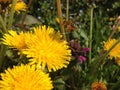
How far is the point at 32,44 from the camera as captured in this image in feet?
4.08

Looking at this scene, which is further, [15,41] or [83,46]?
[83,46]

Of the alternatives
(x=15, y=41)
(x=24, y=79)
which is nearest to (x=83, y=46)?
(x=15, y=41)

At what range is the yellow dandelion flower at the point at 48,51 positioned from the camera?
121 cm

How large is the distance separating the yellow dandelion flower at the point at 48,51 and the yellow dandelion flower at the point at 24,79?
0.11 feet

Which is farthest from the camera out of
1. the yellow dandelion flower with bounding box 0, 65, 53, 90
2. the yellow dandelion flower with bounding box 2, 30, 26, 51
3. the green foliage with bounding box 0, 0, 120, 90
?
the green foliage with bounding box 0, 0, 120, 90

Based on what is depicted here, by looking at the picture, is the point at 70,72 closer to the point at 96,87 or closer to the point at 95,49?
the point at 96,87

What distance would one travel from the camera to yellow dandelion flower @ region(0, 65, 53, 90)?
1.12m

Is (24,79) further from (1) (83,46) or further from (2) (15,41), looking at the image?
(1) (83,46)

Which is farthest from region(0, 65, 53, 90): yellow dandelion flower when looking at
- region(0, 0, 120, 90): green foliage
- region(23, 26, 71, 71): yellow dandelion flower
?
region(0, 0, 120, 90): green foliage

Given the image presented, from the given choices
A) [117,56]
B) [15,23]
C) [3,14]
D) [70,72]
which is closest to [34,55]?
[70,72]

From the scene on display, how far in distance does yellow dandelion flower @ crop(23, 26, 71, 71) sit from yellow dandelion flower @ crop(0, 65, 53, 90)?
0.03m

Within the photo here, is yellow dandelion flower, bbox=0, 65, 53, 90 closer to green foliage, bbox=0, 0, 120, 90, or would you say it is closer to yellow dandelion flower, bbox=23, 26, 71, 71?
yellow dandelion flower, bbox=23, 26, 71, 71

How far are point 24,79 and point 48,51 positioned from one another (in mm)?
155

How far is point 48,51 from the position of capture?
1273 millimetres
